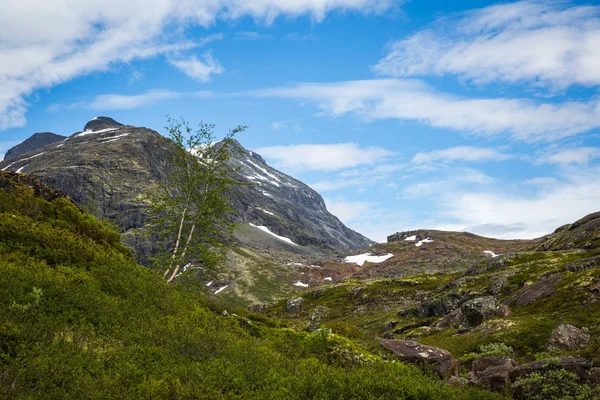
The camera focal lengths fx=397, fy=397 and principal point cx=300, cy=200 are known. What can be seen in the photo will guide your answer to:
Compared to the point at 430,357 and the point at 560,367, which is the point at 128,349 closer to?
the point at 430,357

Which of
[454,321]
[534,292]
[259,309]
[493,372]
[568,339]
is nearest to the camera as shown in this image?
[493,372]

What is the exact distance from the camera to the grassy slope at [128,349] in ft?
28.1

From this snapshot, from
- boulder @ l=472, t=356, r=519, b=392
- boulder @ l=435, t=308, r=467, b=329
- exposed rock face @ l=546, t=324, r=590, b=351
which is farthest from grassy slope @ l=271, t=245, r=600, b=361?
boulder @ l=472, t=356, r=519, b=392

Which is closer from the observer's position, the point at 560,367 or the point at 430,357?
the point at 560,367

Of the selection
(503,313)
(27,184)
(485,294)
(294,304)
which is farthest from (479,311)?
(294,304)

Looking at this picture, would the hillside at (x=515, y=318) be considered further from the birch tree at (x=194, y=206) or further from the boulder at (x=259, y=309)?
the boulder at (x=259, y=309)

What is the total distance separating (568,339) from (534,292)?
2151 cm

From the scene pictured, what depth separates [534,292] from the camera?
1651 inches

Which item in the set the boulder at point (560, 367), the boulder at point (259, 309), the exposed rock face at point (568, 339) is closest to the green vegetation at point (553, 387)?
the boulder at point (560, 367)

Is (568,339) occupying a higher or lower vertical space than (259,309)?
higher

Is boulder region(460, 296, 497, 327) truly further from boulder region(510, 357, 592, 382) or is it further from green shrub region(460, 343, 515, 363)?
boulder region(510, 357, 592, 382)

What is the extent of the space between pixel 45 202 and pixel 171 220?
33.2 ft

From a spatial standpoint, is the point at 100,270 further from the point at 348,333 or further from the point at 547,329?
the point at 547,329

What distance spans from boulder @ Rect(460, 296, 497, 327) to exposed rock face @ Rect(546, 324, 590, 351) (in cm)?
1532
